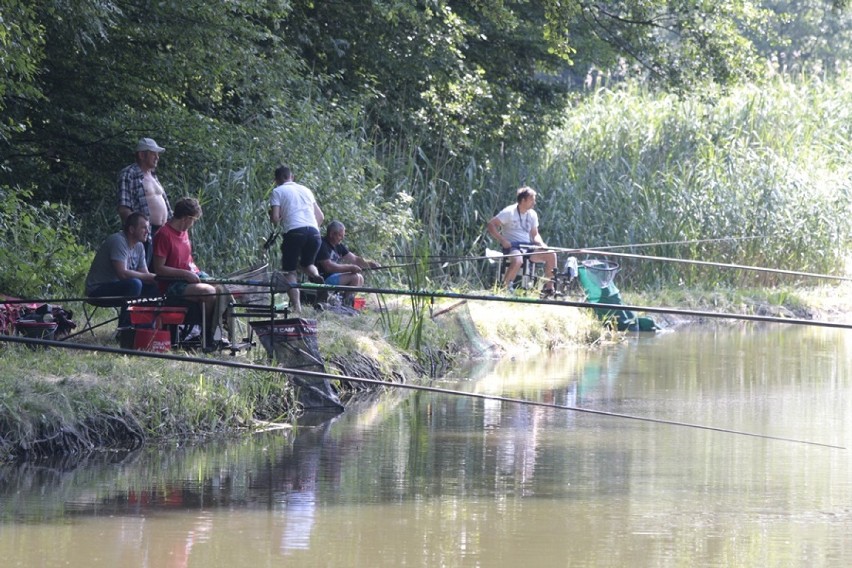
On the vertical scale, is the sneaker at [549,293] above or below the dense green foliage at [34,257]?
below

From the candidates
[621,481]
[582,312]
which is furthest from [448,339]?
[621,481]

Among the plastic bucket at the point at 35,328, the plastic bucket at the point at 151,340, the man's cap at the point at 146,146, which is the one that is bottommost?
the plastic bucket at the point at 151,340

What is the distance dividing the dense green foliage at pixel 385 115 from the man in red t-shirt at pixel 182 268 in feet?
5.51

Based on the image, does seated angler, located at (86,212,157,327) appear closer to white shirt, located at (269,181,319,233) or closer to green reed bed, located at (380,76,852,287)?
white shirt, located at (269,181,319,233)

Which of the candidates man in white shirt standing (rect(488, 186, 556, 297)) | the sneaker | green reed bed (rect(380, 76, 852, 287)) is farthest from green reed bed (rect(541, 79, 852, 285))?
the sneaker

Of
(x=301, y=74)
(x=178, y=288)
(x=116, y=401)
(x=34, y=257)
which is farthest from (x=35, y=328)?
(x=301, y=74)

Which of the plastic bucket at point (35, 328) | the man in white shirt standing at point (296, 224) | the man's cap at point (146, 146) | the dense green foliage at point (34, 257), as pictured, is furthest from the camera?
the man in white shirt standing at point (296, 224)

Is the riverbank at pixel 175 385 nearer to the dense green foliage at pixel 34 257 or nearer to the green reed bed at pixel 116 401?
the green reed bed at pixel 116 401

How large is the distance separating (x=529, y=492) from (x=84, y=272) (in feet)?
19.6

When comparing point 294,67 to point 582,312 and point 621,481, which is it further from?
point 621,481

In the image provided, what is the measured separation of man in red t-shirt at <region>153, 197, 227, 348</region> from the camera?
1059 cm

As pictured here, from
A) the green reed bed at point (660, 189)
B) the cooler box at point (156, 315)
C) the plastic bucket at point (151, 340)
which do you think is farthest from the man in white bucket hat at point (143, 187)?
the green reed bed at point (660, 189)

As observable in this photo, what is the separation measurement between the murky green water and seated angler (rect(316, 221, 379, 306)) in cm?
265

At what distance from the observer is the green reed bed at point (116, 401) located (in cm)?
849
